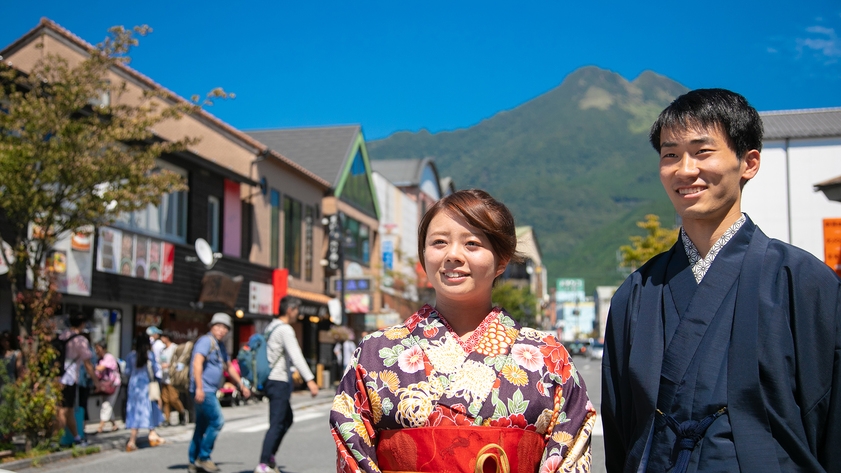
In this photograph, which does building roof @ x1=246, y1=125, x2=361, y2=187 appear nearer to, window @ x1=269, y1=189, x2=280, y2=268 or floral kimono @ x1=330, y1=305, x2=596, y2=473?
window @ x1=269, y1=189, x2=280, y2=268

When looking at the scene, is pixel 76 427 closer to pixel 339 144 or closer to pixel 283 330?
pixel 283 330

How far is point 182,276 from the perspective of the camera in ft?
68.0

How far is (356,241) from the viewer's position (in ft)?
119

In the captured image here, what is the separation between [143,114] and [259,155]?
45.0ft

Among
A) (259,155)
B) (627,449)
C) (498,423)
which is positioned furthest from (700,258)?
(259,155)

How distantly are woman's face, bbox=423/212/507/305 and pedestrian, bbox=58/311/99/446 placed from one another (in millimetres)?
9523

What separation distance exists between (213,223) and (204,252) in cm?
253

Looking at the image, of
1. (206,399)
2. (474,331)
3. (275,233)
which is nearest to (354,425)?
(474,331)

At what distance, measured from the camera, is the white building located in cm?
3141

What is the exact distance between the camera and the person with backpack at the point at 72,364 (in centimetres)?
1157

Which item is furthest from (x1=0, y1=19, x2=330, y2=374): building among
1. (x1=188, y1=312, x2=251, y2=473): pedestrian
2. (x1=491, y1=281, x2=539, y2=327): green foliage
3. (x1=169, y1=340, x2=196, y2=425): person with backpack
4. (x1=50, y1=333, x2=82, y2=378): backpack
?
(x1=491, y1=281, x2=539, y2=327): green foliage

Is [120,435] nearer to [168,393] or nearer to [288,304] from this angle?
[168,393]

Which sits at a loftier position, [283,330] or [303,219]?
[303,219]

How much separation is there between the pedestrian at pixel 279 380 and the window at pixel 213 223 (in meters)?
14.4
